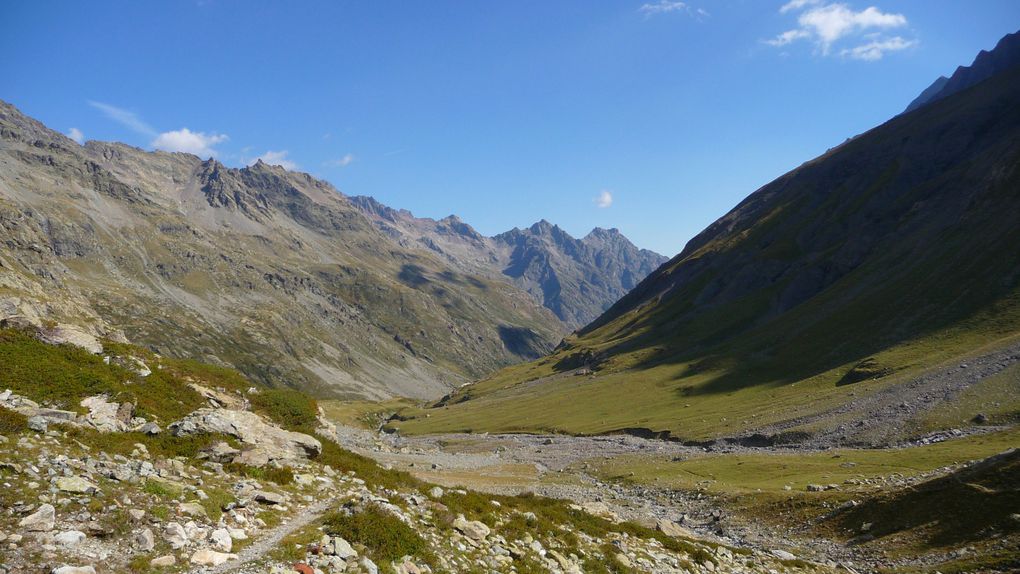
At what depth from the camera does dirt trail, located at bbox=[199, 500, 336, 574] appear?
14.7m

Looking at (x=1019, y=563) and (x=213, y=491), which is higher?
(x=213, y=491)

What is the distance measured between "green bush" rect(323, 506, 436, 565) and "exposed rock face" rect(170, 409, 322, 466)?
7646 mm

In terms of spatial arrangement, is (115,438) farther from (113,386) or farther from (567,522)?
(567,522)

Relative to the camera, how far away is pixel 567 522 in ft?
90.0

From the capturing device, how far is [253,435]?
2691 cm

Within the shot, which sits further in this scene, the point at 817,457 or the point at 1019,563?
the point at 817,457

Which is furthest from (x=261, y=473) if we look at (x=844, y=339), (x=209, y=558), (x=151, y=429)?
(x=844, y=339)

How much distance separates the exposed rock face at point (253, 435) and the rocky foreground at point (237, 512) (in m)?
0.08

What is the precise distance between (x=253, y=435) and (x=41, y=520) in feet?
42.9

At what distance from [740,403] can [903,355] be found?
2972 cm

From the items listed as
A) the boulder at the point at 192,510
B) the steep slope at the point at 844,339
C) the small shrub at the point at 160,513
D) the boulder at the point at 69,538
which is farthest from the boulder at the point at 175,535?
the steep slope at the point at 844,339

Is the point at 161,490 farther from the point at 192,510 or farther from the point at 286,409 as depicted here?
the point at 286,409

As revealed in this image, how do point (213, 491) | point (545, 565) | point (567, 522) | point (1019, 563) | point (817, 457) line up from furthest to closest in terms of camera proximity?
point (817, 457) → point (567, 522) → point (1019, 563) → point (545, 565) → point (213, 491)

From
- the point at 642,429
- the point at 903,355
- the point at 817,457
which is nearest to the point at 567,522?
the point at 817,457
